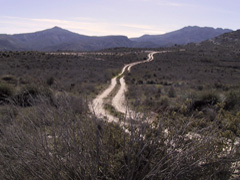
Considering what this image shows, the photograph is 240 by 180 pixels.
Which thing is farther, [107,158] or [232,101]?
[232,101]

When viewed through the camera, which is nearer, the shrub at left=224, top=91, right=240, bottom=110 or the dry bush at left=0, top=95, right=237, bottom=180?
the dry bush at left=0, top=95, right=237, bottom=180

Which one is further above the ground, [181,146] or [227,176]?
[181,146]

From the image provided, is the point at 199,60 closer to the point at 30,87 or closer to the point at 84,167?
the point at 30,87

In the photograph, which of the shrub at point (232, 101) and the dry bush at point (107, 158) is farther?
the shrub at point (232, 101)

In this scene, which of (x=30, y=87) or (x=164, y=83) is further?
(x=164, y=83)

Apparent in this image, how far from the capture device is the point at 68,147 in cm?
280

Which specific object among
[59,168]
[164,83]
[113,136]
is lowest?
[164,83]

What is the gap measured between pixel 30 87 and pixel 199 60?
42.4m

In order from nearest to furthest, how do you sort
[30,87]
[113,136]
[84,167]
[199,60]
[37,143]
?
[84,167] < [37,143] < [113,136] < [30,87] < [199,60]

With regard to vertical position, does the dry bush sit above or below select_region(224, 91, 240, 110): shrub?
above

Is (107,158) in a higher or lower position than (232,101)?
higher

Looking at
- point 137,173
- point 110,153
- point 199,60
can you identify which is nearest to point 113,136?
point 110,153

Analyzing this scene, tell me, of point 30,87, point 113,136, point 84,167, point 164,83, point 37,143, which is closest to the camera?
point 84,167

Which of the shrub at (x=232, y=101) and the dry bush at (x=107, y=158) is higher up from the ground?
the dry bush at (x=107, y=158)
